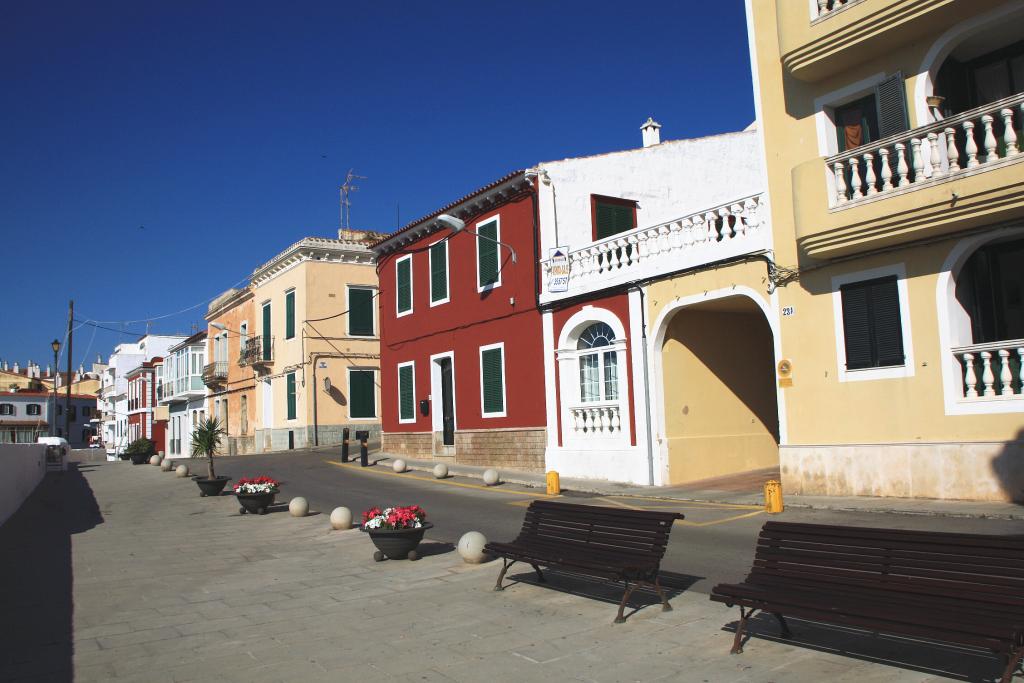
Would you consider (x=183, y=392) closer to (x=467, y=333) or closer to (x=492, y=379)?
(x=467, y=333)

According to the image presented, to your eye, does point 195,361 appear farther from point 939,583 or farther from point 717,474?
point 939,583

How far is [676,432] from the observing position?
1706 cm

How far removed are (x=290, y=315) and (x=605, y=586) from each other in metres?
29.0

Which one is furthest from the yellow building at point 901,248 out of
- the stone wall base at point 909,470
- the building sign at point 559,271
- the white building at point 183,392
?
the white building at point 183,392

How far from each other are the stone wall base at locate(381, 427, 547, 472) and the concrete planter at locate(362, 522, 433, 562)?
32.4 ft

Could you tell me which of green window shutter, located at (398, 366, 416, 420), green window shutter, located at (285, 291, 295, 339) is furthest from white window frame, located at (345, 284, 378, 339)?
green window shutter, located at (398, 366, 416, 420)

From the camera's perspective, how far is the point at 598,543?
24.8ft

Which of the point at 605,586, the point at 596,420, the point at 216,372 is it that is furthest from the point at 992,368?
the point at 216,372

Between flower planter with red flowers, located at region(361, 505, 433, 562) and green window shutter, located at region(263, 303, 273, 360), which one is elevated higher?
green window shutter, located at region(263, 303, 273, 360)

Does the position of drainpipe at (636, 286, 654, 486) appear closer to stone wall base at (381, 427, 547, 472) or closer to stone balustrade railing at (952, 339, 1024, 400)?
stone wall base at (381, 427, 547, 472)

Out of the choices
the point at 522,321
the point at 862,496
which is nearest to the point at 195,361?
the point at 522,321

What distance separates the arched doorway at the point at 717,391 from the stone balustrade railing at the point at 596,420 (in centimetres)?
143

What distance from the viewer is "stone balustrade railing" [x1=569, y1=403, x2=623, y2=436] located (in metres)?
18.0

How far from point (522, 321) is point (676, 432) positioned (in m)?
5.70
